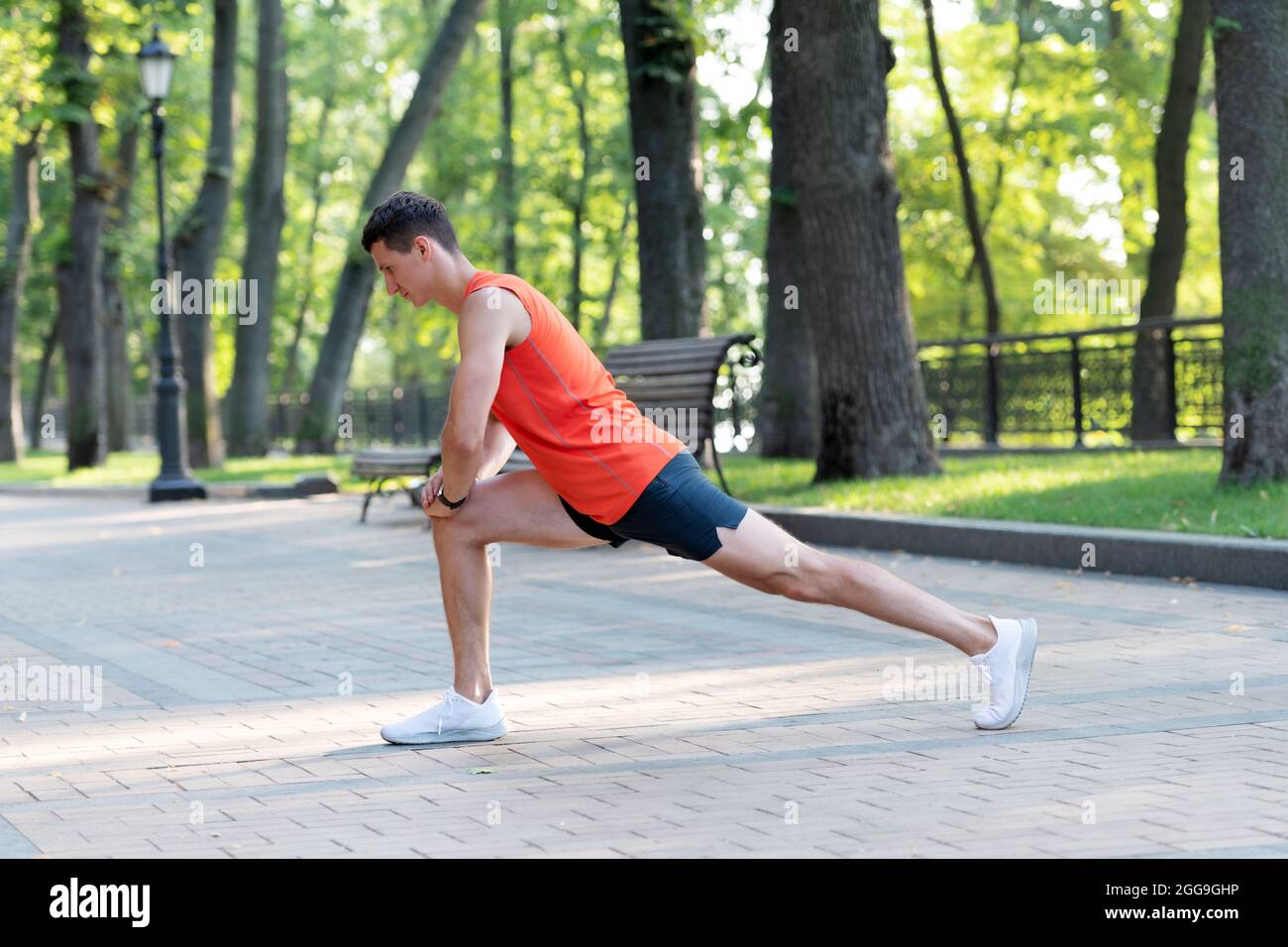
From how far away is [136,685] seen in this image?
7078 mm

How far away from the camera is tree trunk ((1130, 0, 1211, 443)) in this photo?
1794 centimetres

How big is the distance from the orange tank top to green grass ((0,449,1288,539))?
495 cm

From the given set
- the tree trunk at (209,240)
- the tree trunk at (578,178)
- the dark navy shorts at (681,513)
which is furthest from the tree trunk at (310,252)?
the dark navy shorts at (681,513)

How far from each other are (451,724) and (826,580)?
1324mm

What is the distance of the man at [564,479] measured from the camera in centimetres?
521

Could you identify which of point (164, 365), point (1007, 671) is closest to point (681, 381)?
point (1007, 671)

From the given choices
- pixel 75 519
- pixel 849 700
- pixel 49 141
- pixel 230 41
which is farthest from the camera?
pixel 49 141

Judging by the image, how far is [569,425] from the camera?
5.26 meters

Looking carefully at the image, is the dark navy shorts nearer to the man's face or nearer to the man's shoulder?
the man's shoulder

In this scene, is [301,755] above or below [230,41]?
below

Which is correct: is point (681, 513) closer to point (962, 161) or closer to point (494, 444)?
point (494, 444)
